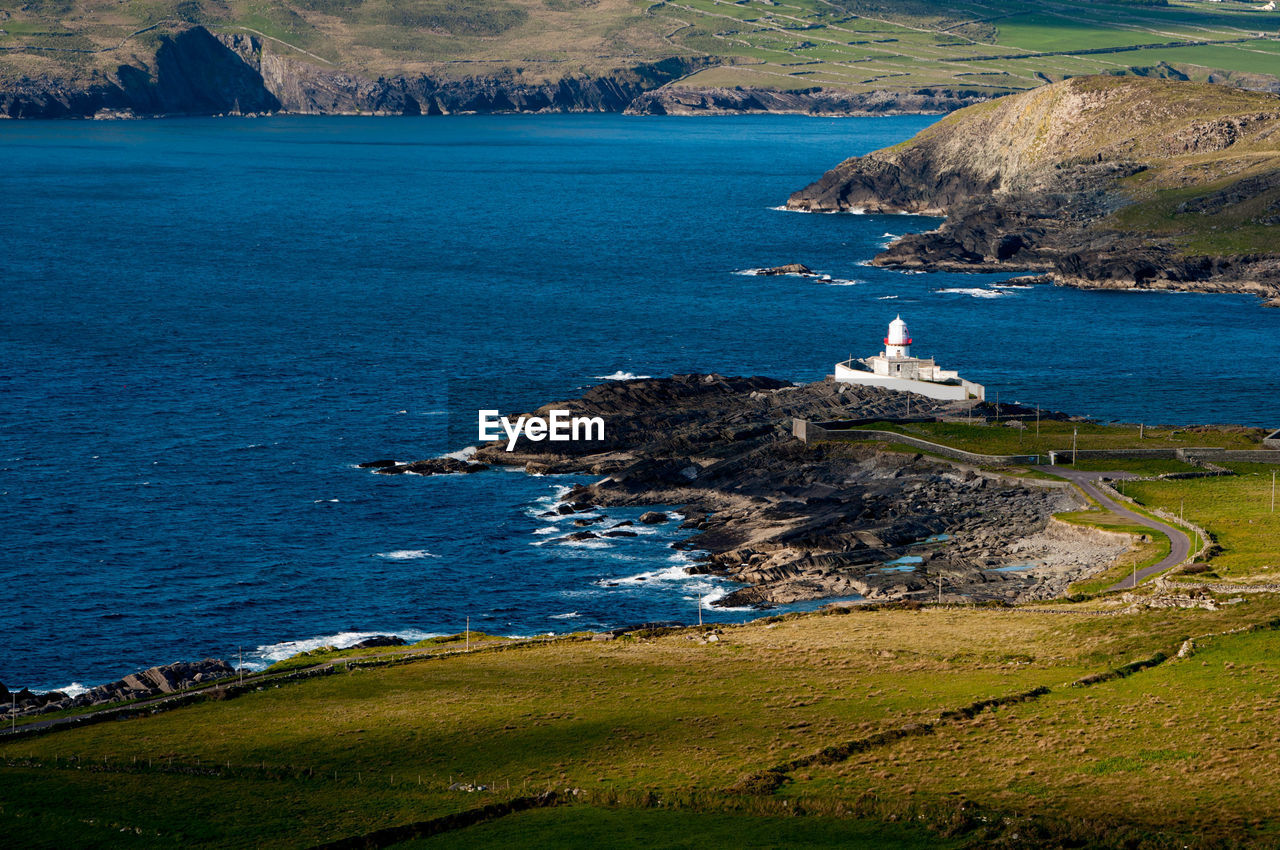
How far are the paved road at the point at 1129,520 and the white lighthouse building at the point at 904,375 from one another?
77.4ft

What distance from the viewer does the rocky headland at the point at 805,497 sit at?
286ft

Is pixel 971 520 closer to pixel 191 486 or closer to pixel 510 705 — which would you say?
pixel 510 705

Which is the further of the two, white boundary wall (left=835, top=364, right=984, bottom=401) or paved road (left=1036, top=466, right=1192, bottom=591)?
white boundary wall (left=835, top=364, right=984, bottom=401)

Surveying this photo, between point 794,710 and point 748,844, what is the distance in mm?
14839

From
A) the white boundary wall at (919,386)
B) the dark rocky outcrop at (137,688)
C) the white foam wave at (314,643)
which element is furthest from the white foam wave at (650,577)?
the white boundary wall at (919,386)

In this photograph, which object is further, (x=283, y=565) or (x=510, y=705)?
(x=283, y=565)

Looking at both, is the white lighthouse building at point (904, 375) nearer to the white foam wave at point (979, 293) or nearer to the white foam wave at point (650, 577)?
the white foam wave at point (650, 577)

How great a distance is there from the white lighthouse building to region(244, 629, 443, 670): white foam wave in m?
58.3

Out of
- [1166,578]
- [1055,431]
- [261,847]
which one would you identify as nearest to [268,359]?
[1055,431]

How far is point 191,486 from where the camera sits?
367ft

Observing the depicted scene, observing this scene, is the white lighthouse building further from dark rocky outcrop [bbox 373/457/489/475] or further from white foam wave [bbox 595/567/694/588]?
white foam wave [bbox 595/567/694/588]

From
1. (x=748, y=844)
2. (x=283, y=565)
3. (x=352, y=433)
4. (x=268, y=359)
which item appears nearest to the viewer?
(x=748, y=844)

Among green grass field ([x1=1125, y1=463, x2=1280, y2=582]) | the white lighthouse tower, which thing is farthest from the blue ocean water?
green grass field ([x1=1125, y1=463, x2=1280, y2=582])

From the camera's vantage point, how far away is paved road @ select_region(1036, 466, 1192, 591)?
80.0 m
